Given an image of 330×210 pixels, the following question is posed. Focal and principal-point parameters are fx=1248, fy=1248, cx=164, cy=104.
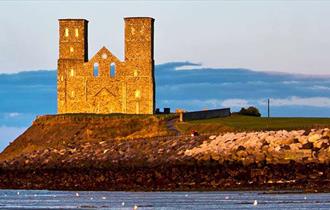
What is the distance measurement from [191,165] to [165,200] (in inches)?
649

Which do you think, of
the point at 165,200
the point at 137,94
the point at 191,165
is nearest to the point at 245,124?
the point at 191,165

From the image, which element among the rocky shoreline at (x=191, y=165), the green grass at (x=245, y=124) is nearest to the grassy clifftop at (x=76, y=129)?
the green grass at (x=245, y=124)

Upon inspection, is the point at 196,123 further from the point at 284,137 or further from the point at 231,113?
the point at 284,137

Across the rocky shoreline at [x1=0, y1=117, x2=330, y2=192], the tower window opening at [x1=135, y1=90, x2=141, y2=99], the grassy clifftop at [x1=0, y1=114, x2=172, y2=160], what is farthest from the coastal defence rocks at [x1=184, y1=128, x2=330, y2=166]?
the tower window opening at [x1=135, y1=90, x2=141, y2=99]

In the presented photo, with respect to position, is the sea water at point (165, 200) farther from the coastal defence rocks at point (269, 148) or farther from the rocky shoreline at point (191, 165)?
the coastal defence rocks at point (269, 148)

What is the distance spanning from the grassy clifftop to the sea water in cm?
4295

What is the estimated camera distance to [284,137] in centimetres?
5822

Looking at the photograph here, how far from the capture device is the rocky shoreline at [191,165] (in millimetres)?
50156

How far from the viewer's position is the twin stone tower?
112 meters

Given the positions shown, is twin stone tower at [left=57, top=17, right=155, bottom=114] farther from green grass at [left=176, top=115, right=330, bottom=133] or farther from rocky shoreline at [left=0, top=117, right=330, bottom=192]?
rocky shoreline at [left=0, top=117, right=330, bottom=192]

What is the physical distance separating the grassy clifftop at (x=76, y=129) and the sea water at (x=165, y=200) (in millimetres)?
42946

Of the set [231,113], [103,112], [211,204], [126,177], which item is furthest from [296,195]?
[103,112]

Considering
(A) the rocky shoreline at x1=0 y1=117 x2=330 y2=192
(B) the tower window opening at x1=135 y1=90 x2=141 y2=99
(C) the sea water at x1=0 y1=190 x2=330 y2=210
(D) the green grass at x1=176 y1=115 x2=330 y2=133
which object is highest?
(B) the tower window opening at x1=135 y1=90 x2=141 y2=99

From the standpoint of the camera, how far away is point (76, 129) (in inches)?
3821
